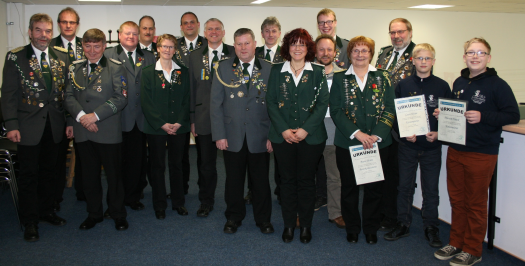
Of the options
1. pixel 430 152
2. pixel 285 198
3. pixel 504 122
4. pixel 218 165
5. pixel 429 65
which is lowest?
pixel 218 165

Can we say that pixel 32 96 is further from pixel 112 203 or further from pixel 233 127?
pixel 233 127

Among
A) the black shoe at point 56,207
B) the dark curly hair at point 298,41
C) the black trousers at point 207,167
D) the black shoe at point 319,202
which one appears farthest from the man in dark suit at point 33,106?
the black shoe at point 319,202

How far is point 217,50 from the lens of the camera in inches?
153

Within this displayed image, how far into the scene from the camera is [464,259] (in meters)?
2.82

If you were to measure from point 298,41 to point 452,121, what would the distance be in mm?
1283

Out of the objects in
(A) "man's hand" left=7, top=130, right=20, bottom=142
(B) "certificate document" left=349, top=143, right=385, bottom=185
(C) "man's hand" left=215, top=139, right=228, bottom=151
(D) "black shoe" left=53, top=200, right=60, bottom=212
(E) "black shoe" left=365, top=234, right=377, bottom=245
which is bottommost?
(D) "black shoe" left=53, top=200, right=60, bottom=212

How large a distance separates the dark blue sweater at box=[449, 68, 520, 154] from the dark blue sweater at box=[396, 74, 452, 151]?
233 millimetres

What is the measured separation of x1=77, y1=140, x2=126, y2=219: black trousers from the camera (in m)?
3.42

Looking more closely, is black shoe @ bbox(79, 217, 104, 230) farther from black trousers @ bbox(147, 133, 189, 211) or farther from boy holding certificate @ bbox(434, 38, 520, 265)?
boy holding certificate @ bbox(434, 38, 520, 265)

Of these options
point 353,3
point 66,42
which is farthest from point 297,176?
point 353,3

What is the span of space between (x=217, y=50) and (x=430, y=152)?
2.17 m

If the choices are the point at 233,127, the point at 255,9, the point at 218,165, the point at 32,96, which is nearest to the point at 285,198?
the point at 233,127

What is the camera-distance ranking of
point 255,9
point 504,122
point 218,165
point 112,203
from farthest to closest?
point 255,9, point 218,165, point 112,203, point 504,122

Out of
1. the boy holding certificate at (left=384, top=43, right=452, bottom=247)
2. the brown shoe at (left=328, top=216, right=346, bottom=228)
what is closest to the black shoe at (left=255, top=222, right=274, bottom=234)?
the brown shoe at (left=328, top=216, right=346, bottom=228)
